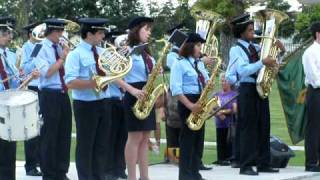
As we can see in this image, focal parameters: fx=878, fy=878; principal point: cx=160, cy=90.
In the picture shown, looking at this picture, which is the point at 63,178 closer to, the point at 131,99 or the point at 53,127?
the point at 53,127

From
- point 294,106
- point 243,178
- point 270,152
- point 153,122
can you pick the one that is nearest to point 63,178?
point 153,122

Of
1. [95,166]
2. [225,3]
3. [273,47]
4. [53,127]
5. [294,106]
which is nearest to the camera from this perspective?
[95,166]

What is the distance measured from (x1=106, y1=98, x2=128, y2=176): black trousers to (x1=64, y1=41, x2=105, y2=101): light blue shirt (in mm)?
1708

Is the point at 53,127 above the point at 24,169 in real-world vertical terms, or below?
above

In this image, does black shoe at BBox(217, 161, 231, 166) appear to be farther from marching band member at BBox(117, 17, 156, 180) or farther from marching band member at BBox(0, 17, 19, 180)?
marching band member at BBox(0, 17, 19, 180)

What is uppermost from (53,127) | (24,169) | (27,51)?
(27,51)

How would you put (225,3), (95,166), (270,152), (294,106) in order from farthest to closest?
(225,3), (294,106), (270,152), (95,166)

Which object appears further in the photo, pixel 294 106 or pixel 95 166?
pixel 294 106

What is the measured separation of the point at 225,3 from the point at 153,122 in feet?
102

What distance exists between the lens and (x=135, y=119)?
34.8 ft

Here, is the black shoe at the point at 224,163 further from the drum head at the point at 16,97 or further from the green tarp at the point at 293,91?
the drum head at the point at 16,97

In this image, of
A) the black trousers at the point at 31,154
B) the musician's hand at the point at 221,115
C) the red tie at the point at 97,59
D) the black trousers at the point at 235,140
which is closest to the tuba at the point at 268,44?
the black trousers at the point at 235,140

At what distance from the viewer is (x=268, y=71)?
12.0 metres

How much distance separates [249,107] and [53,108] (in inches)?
111
